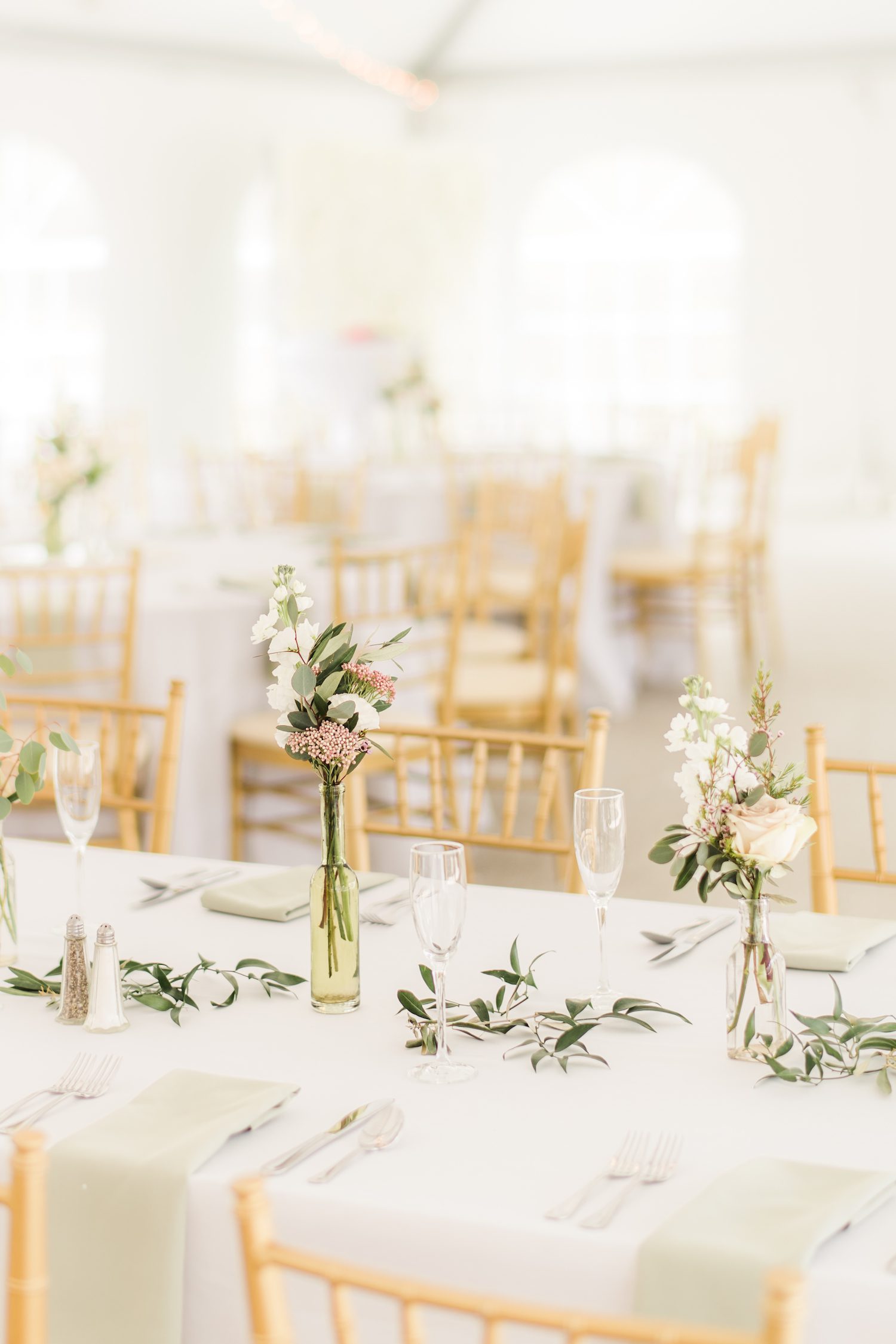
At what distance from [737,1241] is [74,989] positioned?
715mm

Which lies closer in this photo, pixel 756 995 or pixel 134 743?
pixel 756 995

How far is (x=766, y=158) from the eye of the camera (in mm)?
11984

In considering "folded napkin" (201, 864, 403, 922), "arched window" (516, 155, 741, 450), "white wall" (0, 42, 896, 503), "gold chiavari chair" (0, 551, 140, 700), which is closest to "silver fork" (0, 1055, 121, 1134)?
"folded napkin" (201, 864, 403, 922)

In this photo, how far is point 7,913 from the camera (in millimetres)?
1714

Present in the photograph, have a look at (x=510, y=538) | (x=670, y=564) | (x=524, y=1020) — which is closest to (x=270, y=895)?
(x=524, y=1020)

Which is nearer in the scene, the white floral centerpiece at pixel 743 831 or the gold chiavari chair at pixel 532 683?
the white floral centerpiece at pixel 743 831

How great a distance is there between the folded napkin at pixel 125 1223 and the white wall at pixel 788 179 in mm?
11571

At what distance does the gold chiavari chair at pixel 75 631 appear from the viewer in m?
3.76

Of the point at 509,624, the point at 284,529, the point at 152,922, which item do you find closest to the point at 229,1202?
the point at 152,922

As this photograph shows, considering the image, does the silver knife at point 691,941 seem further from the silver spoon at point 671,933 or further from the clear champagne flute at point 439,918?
the clear champagne flute at point 439,918

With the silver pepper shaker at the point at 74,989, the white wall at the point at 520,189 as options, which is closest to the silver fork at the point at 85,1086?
the silver pepper shaker at the point at 74,989

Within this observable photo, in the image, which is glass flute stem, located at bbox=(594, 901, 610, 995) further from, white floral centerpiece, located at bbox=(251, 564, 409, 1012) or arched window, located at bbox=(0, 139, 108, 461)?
arched window, located at bbox=(0, 139, 108, 461)

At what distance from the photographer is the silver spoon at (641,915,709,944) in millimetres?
1733

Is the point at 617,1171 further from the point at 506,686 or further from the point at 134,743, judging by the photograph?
the point at 506,686
